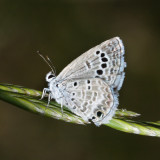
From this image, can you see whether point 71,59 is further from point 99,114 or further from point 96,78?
point 99,114

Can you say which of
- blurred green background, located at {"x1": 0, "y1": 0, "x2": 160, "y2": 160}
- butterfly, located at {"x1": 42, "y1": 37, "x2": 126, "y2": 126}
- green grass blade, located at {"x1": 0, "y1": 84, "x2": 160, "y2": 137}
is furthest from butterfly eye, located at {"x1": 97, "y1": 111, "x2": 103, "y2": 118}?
blurred green background, located at {"x1": 0, "y1": 0, "x2": 160, "y2": 160}

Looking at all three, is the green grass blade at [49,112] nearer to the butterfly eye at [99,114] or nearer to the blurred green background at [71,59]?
the butterfly eye at [99,114]

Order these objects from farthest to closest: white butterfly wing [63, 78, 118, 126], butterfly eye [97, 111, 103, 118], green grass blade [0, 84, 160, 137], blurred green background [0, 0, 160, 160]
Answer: blurred green background [0, 0, 160, 160], white butterfly wing [63, 78, 118, 126], butterfly eye [97, 111, 103, 118], green grass blade [0, 84, 160, 137]

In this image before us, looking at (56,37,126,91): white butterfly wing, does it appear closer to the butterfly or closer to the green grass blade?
the butterfly

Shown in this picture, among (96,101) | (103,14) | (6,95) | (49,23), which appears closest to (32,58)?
(49,23)

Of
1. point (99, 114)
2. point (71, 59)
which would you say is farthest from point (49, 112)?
point (71, 59)

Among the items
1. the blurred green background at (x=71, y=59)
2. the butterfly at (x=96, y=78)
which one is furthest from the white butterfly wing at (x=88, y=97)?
the blurred green background at (x=71, y=59)

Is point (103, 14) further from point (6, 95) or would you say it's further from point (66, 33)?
point (6, 95)

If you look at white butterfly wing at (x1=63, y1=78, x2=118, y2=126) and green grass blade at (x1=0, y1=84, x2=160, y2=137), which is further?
white butterfly wing at (x1=63, y1=78, x2=118, y2=126)
